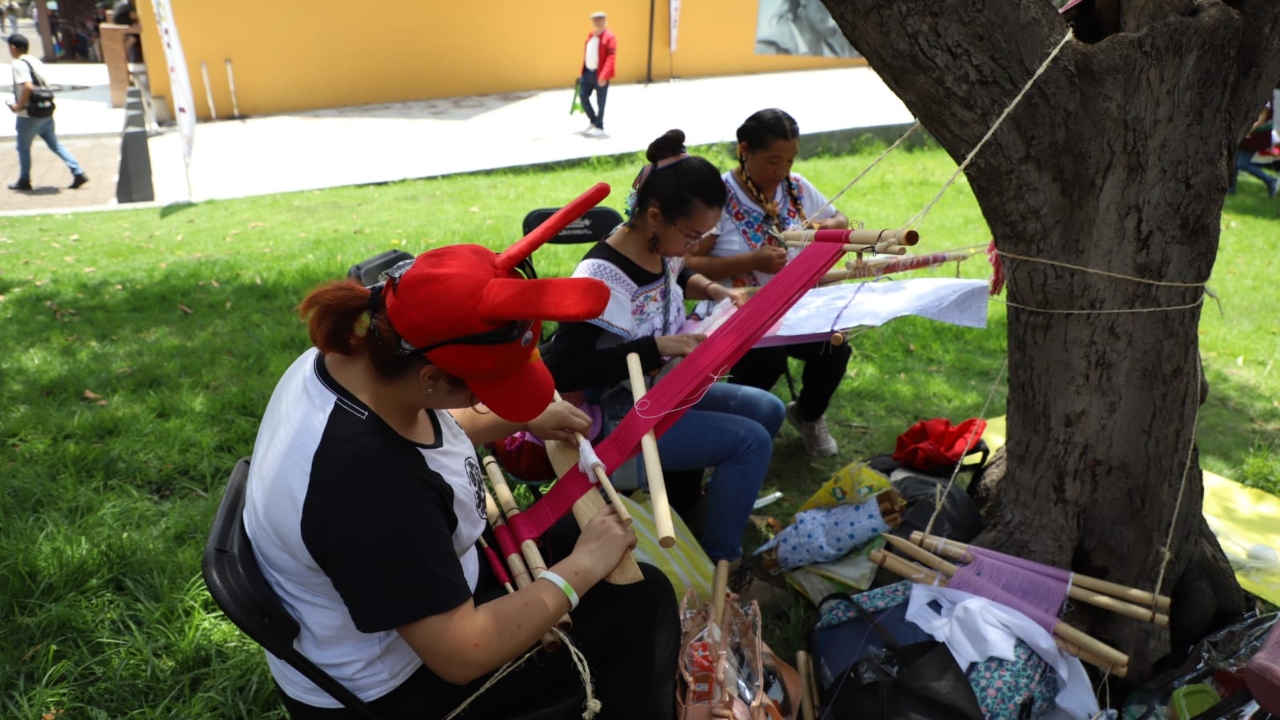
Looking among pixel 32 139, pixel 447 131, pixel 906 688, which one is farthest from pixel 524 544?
pixel 447 131

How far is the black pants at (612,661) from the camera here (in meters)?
1.92

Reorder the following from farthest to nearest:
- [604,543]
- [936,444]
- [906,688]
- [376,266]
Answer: [936,444]
[376,266]
[906,688]
[604,543]

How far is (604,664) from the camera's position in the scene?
2.05 m

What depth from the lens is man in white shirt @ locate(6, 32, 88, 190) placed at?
971 cm

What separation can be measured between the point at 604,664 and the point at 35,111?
1060 cm

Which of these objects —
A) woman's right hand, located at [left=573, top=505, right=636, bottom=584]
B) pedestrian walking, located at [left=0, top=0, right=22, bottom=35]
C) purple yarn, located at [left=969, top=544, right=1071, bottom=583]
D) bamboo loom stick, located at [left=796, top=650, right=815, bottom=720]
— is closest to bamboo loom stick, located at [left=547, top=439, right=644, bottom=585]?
woman's right hand, located at [left=573, top=505, right=636, bottom=584]

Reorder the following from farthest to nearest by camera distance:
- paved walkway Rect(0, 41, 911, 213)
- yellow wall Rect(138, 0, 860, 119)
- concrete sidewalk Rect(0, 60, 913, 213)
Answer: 1. yellow wall Rect(138, 0, 860, 119)
2. concrete sidewalk Rect(0, 60, 913, 213)
3. paved walkway Rect(0, 41, 911, 213)

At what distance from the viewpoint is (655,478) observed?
2.16 metres

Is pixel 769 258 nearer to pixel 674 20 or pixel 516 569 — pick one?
pixel 516 569

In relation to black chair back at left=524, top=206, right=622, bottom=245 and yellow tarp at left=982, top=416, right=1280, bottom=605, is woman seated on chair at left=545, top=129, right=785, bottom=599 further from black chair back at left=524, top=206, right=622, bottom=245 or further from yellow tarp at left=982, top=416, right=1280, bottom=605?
yellow tarp at left=982, top=416, right=1280, bottom=605

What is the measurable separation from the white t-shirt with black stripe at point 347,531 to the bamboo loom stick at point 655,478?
45 centimetres

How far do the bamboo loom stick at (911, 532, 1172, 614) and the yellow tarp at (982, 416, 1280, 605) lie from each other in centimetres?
49

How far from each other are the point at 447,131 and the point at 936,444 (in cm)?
1054

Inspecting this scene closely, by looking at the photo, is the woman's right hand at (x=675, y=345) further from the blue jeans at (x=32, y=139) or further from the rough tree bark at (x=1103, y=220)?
the blue jeans at (x=32, y=139)
